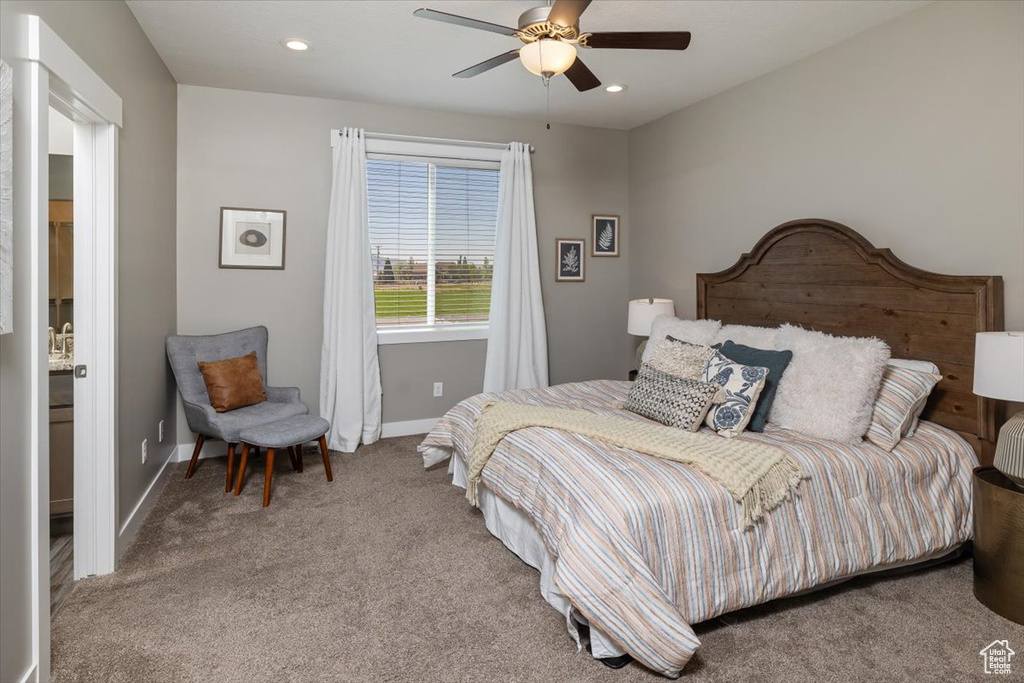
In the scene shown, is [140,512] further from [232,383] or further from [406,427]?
[406,427]

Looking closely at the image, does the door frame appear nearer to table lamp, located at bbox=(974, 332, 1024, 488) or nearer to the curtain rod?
the curtain rod

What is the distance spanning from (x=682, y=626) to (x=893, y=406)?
153cm

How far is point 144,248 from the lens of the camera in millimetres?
3246

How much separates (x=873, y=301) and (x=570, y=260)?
2523 mm

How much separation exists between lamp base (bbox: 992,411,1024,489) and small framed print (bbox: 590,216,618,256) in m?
3.34

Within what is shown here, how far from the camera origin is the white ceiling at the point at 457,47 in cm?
293

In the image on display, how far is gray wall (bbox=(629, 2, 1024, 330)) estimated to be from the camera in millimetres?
2650

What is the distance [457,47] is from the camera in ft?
11.2

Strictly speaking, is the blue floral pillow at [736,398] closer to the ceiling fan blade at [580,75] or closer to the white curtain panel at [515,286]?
the ceiling fan blade at [580,75]

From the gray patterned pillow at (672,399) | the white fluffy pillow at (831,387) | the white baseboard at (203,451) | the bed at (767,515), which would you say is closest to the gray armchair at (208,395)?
the white baseboard at (203,451)

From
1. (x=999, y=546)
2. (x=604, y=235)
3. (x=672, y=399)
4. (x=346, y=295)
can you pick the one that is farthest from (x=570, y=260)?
(x=999, y=546)

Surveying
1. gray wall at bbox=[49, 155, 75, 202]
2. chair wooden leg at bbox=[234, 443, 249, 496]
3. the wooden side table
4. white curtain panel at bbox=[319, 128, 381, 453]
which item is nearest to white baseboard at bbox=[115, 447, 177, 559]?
chair wooden leg at bbox=[234, 443, 249, 496]

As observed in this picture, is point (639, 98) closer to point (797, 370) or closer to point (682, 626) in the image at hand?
point (797, 370)

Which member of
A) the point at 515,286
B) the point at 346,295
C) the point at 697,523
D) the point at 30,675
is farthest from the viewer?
the point at 515,286
